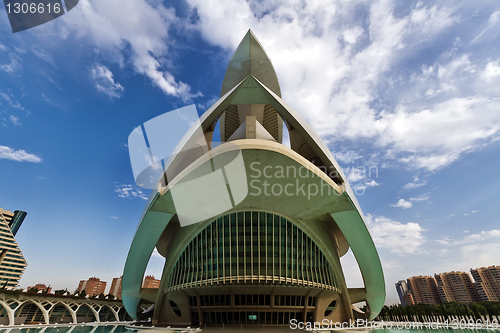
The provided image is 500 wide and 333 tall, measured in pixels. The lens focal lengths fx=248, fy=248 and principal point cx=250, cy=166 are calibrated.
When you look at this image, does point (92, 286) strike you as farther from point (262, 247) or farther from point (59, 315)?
point (262, 247)

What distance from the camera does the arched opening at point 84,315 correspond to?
1576 inches

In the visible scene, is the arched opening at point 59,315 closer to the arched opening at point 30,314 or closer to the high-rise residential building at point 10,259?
the arched opening at point 30,314

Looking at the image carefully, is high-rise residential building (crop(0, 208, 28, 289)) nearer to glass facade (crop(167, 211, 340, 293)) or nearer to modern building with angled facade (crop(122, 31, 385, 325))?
modern building with angled facade (crop(122, 31, 385, 325))

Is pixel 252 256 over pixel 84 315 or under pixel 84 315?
over

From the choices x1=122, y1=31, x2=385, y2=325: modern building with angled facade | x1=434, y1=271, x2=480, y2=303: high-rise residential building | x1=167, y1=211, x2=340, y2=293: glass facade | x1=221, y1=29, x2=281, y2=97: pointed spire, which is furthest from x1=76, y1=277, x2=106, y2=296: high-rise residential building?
x1=434, y1=271, x2=480, y2=303: high-rise residential building

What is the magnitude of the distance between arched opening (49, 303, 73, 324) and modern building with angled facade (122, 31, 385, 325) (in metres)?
19.8

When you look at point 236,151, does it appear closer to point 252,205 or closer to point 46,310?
point 252,205

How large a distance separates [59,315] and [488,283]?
119771 mm

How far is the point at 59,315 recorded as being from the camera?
37.8 meters

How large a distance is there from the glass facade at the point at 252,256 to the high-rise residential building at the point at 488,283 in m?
93.4

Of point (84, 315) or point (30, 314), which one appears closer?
point (30, 314)

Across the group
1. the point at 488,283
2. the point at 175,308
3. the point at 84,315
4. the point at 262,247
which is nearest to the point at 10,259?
the point at 84,315

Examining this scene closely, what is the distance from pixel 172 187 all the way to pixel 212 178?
3210 mm

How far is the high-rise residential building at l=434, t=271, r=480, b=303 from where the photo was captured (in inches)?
3472
